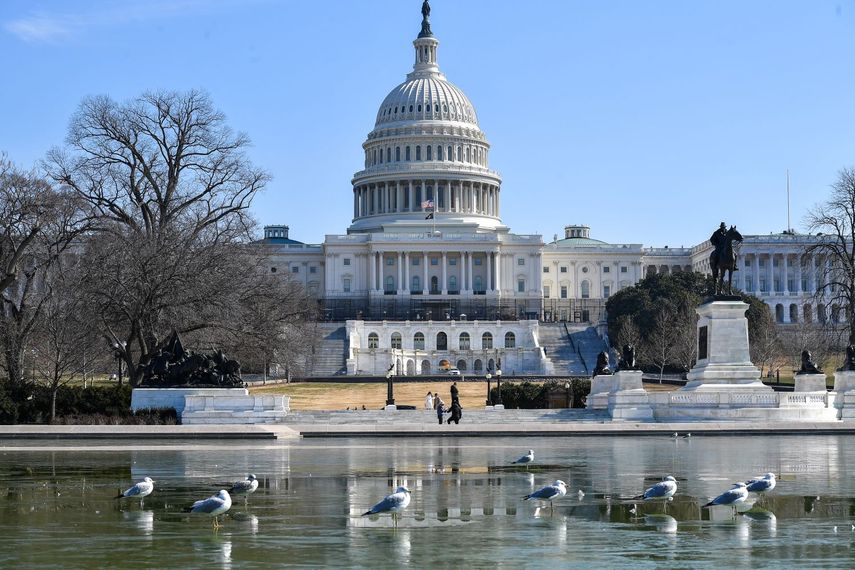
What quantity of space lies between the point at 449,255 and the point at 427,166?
1542 centimetres

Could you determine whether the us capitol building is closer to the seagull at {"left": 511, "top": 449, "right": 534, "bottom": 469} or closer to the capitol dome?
the capitol dome

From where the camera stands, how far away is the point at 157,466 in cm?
2959

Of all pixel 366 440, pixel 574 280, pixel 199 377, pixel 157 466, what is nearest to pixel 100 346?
pixel 199 377

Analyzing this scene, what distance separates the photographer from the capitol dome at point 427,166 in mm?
181750

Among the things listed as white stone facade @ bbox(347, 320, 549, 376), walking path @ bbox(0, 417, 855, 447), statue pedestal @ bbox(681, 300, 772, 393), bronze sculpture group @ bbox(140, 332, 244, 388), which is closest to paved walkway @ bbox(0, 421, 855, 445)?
walking path @ bbox(0, 417, 855, 447)

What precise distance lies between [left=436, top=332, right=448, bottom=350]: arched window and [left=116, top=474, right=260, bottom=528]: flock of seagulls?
120916mm

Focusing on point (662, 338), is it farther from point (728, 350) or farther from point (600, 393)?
point (728, 350)

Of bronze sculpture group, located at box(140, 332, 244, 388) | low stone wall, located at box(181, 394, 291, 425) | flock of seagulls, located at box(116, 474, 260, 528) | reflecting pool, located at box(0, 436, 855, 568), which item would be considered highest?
bronze sculpture group, located at box(140, 332, 244, 388)

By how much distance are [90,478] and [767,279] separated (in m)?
155

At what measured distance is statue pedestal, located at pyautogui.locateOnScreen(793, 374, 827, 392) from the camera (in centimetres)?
5353

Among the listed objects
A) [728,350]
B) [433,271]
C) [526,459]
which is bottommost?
[526,459]

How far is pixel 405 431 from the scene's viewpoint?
4391 cm

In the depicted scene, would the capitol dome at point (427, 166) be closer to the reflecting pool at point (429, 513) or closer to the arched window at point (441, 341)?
the arched window at point (441, 341)

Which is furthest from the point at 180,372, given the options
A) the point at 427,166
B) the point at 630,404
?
the point at 427,166
